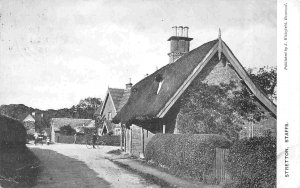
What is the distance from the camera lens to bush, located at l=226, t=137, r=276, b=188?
8438mm

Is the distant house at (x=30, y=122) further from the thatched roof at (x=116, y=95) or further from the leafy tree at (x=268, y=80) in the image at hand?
the leafy tree at (x=268, y=80)

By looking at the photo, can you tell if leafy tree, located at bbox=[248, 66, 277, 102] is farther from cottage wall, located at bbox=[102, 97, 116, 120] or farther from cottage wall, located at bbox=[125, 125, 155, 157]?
cottage wall, located at bbox=[102, 97, 116, 120]

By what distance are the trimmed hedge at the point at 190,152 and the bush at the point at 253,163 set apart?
1.28 m

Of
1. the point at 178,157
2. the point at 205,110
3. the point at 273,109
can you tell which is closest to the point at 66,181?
the point at 178,157

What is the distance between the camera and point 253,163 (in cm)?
912

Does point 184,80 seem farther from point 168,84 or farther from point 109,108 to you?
point 109,108

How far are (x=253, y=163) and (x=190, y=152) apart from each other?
385cm

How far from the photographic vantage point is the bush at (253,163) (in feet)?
27.7

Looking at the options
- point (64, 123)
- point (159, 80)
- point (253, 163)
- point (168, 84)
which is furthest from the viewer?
point (64, 123)

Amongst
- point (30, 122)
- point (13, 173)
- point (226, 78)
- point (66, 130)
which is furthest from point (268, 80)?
point (30, 122)

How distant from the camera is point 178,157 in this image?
549 inches

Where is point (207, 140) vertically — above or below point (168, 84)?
below

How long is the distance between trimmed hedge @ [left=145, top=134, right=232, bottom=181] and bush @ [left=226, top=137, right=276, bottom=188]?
4.19 ft

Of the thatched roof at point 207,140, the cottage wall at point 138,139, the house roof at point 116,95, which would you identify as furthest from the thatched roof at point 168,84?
the house roof at point 116,95
